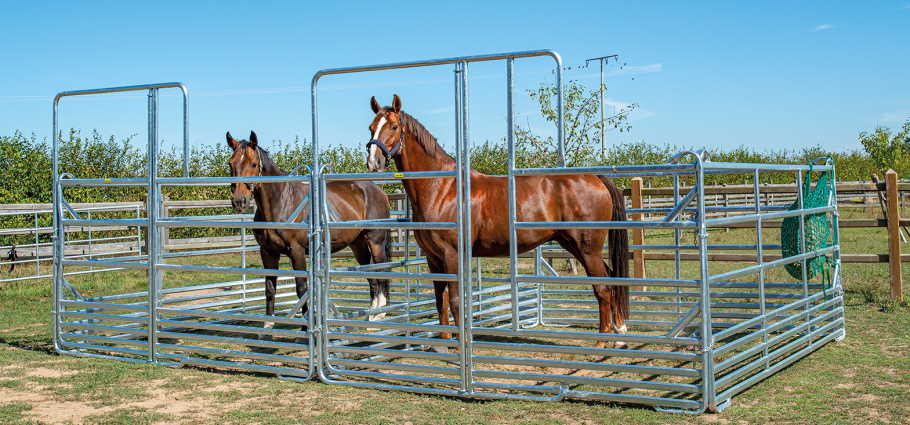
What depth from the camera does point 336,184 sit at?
8875 millimetres

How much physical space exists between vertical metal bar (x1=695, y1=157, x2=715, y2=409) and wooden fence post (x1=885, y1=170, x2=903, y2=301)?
17.8ft

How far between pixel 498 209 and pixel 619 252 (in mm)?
1084

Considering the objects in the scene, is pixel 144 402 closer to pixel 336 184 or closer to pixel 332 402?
pixel 332 402

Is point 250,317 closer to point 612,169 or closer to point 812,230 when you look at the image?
point 612,169

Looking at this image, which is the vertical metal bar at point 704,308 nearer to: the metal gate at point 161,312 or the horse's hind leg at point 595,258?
the horse's hind leg at point 595,258

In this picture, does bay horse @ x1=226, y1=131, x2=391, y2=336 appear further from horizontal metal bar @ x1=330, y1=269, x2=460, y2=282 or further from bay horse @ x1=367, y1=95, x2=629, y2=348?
horizontal metal bar @ x1=330, y1=269, x2=460, y2=282

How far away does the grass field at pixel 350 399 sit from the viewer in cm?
461

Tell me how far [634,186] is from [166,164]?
1509 centimetres

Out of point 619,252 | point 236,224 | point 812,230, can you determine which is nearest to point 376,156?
point 236,224

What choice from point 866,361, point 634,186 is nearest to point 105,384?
point 866,361

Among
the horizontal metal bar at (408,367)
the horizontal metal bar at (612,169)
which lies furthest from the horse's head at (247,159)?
the horizontal metal bar at (612,169)

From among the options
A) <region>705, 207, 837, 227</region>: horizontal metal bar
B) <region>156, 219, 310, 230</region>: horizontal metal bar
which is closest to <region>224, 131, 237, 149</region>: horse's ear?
<region>156, 219, 310, 230</region>: horizontal metal bar

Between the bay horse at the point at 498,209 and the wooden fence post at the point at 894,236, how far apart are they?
14.0 ft

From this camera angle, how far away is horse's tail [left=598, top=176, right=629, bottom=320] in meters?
6.29
